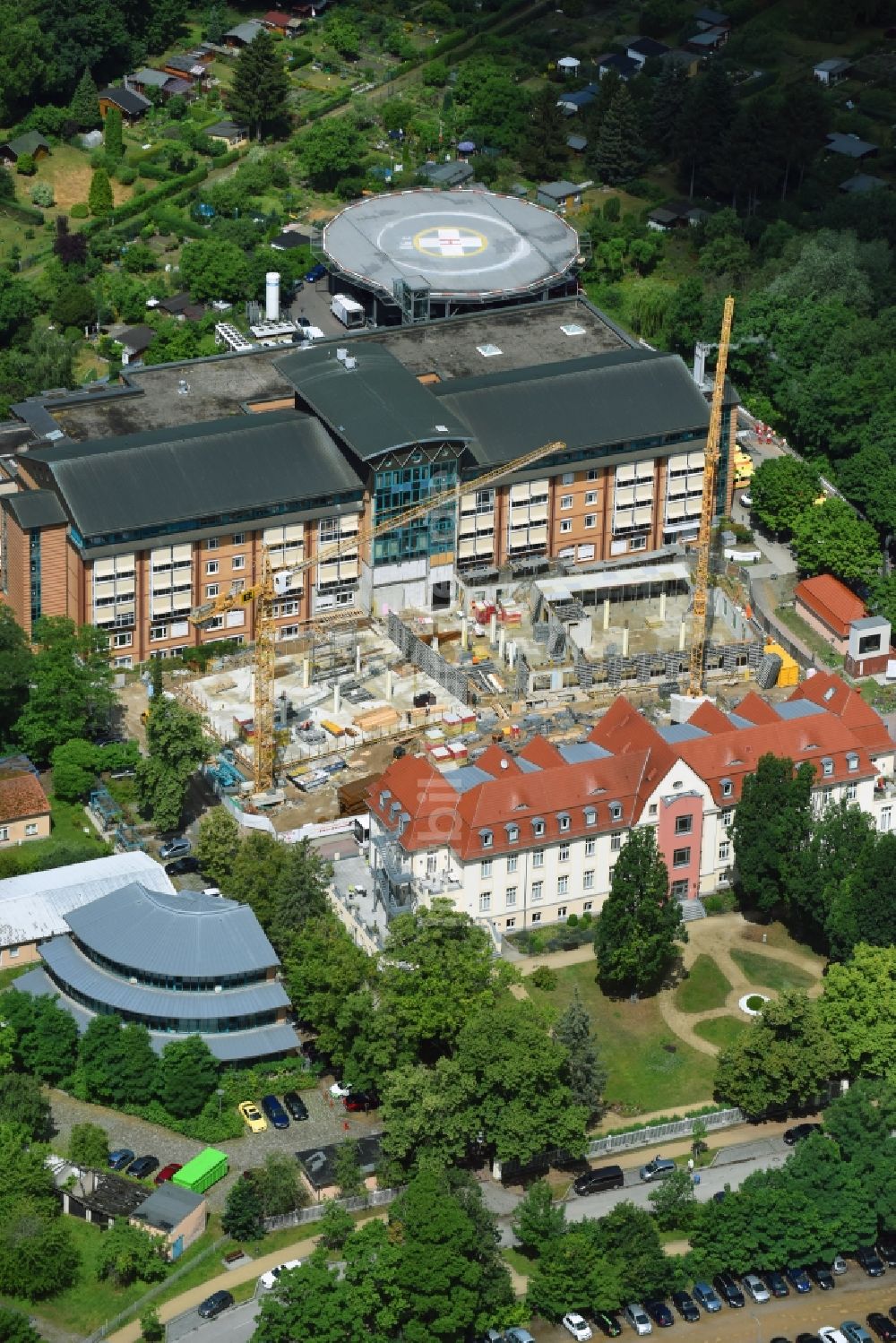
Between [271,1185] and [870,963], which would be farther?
[870,963]

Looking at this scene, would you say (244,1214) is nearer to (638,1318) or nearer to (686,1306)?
(638,1318)

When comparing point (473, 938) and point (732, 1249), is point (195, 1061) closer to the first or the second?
point (473, 938)

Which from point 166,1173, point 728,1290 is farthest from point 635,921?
point 166,1173

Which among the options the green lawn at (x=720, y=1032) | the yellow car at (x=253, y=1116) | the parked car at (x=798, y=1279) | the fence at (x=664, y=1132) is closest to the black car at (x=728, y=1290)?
the parked car at (x=798, y=1279)

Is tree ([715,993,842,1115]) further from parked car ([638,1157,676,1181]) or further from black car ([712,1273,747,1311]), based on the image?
black car ([712,1273,747,1311])

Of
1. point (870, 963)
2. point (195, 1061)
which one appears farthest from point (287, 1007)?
point (870, 963)
